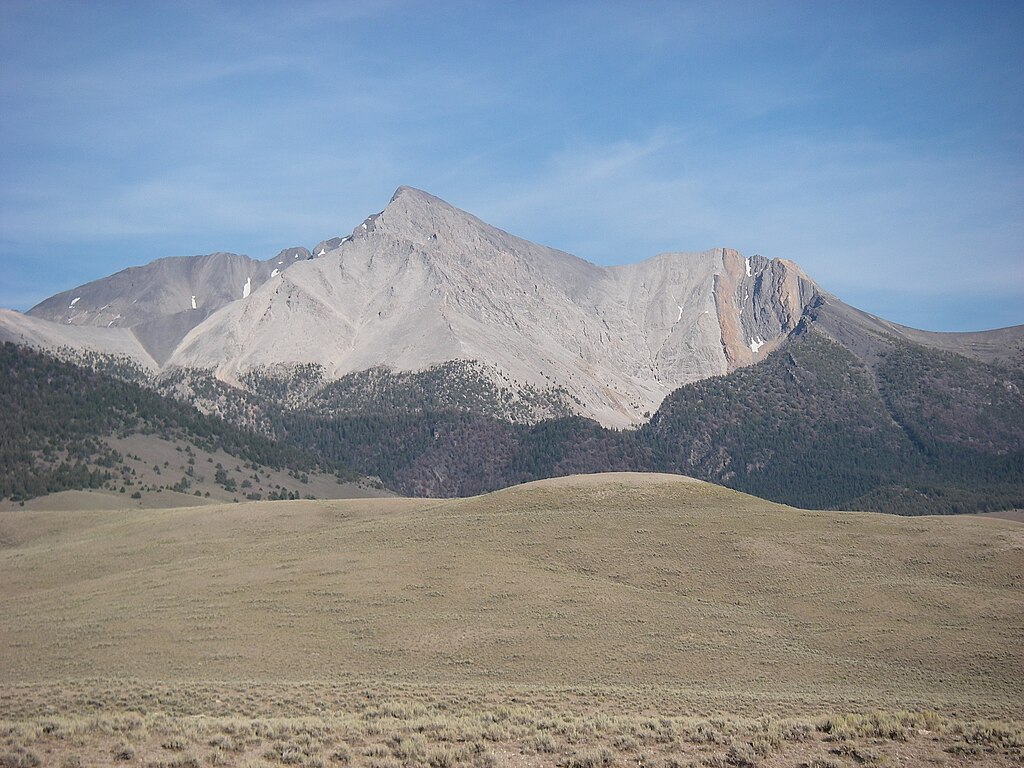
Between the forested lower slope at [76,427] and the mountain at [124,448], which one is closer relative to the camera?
the forested lower slope at [76,427]

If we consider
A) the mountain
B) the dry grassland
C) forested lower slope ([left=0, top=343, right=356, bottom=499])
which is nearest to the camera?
the dry grassland

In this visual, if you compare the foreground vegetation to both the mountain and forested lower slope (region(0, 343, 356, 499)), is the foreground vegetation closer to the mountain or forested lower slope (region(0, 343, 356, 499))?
the mountain

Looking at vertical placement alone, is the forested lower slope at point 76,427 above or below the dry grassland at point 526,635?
above

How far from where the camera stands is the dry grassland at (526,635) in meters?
28.7

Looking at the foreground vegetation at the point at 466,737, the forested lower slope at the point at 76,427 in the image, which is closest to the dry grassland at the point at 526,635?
the foreground vegetation at the point at 466,737

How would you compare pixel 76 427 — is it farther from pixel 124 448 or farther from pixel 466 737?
pixel 466 737

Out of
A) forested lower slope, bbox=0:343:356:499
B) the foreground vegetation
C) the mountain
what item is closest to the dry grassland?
the foreground vegetation

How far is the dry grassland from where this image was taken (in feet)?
94.3

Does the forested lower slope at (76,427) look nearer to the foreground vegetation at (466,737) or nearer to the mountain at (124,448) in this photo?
the mountain at (124,448)

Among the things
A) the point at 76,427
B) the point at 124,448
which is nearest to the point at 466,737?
the point at 124,448

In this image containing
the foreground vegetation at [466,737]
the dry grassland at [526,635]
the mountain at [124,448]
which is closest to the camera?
the foreground vegetation at [466,737]

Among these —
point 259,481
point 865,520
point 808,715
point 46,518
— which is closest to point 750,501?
Result: point 865,520

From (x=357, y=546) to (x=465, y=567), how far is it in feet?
37.9

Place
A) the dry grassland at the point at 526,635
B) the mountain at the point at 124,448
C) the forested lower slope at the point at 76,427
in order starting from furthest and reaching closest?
the mountain at the point at 124,448 → the forested lower slope at the point at 76,427 → the dry grassland at the point at 526,635
